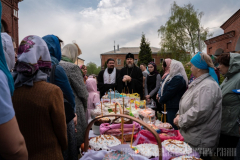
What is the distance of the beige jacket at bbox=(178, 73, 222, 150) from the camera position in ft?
6.15

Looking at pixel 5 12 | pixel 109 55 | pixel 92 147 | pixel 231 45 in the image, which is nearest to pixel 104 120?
pixel 92 147

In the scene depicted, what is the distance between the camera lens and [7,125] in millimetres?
724

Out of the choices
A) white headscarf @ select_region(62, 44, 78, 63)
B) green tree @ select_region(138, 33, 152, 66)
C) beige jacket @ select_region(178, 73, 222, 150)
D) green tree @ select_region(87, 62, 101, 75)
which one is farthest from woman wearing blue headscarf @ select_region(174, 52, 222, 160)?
green tree @ select_region(87, 62, 101, 75)

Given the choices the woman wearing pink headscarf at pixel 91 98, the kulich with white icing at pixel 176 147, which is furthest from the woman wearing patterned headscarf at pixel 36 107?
the woman wearing pink headscarf at pixel 91 98

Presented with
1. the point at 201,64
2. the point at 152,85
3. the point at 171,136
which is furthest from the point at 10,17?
the point at 171,136

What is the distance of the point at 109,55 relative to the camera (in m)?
43.4

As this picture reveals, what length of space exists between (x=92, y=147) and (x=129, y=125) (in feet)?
1.71

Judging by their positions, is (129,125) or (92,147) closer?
(92,147)

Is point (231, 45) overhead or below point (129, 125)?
overhead

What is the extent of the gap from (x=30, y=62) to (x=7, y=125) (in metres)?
0.56

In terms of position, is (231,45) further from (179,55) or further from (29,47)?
(29,47)

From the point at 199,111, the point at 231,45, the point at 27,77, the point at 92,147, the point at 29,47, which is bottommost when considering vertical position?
the point at 92,147

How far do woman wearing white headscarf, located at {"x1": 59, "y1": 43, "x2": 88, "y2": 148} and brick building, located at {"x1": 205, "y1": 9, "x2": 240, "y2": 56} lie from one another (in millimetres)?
16257

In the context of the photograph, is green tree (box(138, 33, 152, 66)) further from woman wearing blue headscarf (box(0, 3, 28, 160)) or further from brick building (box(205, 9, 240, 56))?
woman wearing blue headscarf (box(0, 3, 28, 160))
